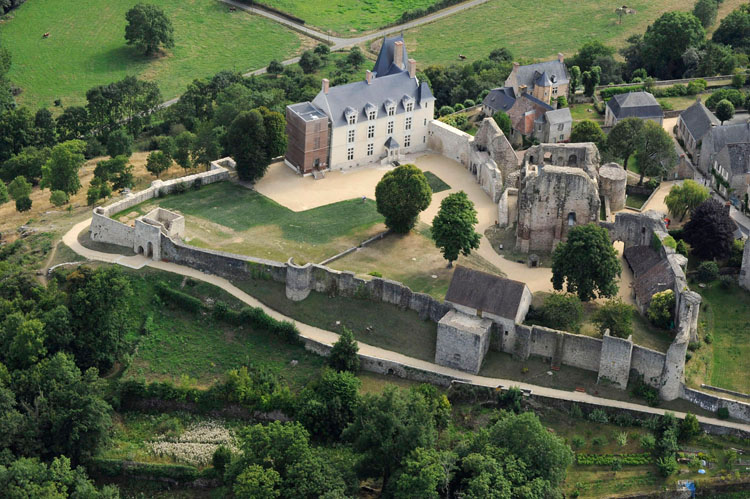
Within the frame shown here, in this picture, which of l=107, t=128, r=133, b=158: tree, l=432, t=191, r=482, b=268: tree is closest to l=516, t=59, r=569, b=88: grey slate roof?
l=432, t=191, r=482, b=268: tree

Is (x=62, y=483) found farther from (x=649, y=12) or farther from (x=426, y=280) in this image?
(x=649, y=12)

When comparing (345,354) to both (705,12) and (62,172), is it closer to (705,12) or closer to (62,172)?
(62,172)

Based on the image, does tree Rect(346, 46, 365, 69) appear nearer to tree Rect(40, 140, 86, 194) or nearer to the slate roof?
tree Rect(40, 140, 86, 194)

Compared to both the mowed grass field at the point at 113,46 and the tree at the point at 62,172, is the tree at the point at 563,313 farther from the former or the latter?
the mowed grass field at the point at 113,46

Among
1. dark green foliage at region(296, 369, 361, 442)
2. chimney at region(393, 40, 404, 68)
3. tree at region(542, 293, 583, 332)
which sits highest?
chimney at region(393, 40, 404, 68)

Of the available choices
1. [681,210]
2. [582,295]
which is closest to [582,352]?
[582,295]
